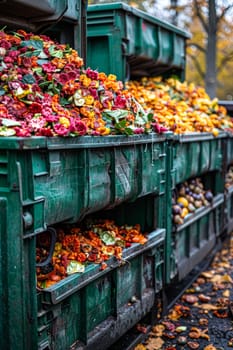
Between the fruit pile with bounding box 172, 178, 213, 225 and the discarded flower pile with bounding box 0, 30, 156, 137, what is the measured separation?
1.32 m

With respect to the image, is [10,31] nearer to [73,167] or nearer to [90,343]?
[73,167]

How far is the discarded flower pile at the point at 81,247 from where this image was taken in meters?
3.59

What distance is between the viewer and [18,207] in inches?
116

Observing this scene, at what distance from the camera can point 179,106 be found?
22.8 ft

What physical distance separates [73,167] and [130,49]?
356 cm

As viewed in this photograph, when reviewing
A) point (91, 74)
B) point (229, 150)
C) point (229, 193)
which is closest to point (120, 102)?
point (91, 74)

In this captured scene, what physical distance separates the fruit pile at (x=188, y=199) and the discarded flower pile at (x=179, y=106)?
0.79 m

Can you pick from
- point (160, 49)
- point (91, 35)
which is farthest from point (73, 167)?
point (160, 49)

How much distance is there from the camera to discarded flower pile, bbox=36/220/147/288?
141 inches

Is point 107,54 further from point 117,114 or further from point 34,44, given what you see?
point 117,114

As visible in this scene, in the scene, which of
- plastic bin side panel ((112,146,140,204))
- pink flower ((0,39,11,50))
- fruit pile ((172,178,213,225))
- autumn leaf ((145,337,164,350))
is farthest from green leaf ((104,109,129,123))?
autumn leaf ((145,337,164,350))

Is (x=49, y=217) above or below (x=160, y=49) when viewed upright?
below

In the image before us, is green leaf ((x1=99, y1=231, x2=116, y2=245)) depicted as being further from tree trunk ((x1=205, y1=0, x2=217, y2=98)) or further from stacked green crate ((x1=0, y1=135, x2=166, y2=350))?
tree trunk ((x1=205, y1=0, x2=217, y2=98))

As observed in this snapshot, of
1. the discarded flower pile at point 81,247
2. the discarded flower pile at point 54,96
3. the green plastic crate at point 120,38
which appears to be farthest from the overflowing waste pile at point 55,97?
the green plastic crate at point 120,38
